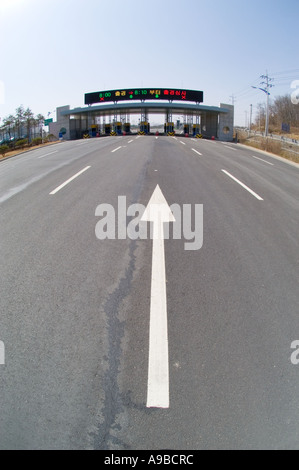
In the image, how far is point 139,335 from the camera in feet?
10.8

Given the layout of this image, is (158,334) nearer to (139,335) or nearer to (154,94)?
(139,335)

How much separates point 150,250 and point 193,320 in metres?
1.70

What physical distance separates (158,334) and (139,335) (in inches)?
7.6

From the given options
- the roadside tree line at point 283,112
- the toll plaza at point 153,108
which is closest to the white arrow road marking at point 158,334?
the toll plaza at point 153,108

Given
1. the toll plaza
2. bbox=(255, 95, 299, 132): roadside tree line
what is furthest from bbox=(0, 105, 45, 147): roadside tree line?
bbox=(255, 95, 299, 132): roadside tree line

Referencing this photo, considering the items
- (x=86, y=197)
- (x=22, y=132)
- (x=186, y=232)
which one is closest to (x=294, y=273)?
(x=186, y=232)

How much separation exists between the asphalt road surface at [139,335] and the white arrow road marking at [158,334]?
53 millimetres

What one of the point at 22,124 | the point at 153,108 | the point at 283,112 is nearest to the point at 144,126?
the point at 153,108

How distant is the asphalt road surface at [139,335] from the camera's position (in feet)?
7.95

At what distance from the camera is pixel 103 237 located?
213 inches

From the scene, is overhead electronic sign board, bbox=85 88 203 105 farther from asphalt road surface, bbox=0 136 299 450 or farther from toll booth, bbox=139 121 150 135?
asphalt road surface, bbox=0 136 299 450

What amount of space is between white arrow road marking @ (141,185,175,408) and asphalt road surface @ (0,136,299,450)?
0.05m

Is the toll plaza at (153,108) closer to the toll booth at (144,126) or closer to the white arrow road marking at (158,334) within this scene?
the toll booth at (144,126)

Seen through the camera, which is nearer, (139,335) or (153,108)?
(139,335)
